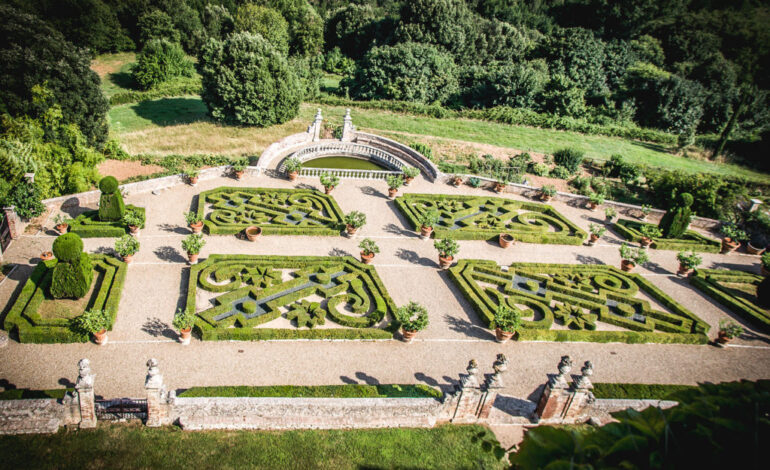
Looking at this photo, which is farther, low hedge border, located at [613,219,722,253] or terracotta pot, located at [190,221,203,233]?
low hedge border, located at [613,219,722,253]

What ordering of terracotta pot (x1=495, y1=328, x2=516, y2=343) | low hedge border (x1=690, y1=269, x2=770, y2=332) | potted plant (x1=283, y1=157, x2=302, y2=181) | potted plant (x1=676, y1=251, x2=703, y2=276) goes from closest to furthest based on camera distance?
terracotta pot (x1=495, y1=328, x2=516, y2=343)
low hedge border (x1=690, y1=269, x2=770, y2=332)
potted plant (x1=676, y1=251, x2=703, y2=276)
potted plant (x1=283, y1=157, x2=302, y2=181)

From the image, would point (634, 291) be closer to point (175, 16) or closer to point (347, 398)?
point (347, 398)

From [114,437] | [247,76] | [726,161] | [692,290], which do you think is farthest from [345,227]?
[726,161]

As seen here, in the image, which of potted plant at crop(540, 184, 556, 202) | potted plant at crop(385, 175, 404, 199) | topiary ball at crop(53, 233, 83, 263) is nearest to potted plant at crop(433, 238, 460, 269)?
potted plant at crop(385, 175, 404, 199)

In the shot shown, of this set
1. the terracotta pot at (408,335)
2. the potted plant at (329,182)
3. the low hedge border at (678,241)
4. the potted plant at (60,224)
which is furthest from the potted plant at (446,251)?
the potted plant at (60,224)

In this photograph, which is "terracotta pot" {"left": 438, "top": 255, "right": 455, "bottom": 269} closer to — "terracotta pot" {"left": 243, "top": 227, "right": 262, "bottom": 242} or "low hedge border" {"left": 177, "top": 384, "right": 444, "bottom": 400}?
"low hedge border" {"left": 177, "top": 384, "right": 444, "bottom": 400}
